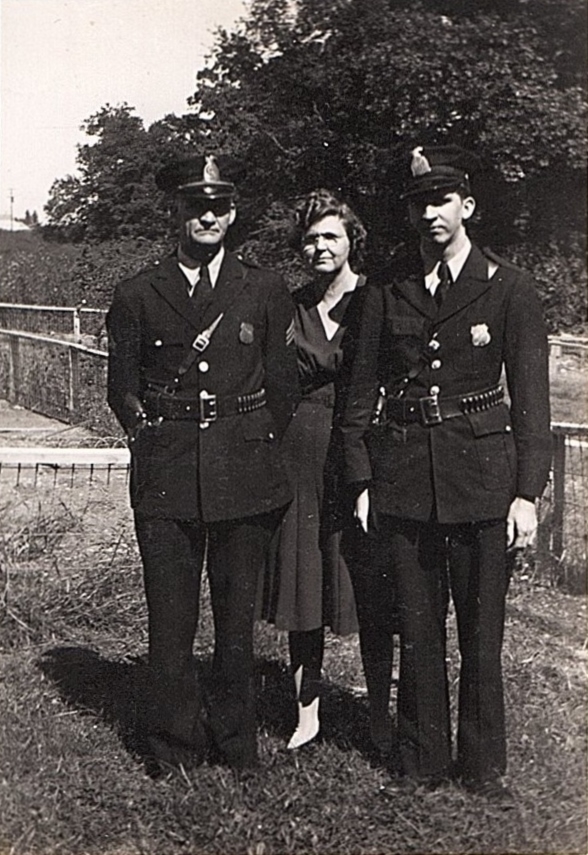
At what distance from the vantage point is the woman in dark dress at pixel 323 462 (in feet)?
12.3

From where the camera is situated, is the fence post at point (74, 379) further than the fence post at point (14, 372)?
No

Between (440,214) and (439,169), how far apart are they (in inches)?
5.3

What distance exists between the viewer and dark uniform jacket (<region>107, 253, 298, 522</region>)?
11.7ft

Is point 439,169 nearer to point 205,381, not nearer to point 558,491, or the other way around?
point 205,381

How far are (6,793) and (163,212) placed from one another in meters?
1.94

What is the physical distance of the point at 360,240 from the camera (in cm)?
378

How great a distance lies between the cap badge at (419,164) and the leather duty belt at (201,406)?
83 centimetres

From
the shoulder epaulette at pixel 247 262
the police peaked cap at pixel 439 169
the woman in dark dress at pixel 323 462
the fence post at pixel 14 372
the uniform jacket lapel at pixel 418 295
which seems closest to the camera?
the police peaked cap at pixel 439 169

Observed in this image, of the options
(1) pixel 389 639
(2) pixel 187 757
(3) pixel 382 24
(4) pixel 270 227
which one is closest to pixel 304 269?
(4) pixel 270 227

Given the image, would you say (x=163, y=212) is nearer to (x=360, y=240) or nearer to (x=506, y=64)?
(x=360, y=240)

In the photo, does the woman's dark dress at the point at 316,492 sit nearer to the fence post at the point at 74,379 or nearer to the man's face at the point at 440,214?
the man's face at the point at 440,214

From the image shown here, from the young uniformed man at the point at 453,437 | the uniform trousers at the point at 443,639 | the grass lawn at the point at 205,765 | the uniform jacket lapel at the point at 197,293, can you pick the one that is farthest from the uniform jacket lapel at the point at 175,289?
the grass lawn at the point at 205,765

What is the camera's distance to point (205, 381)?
3.56 m

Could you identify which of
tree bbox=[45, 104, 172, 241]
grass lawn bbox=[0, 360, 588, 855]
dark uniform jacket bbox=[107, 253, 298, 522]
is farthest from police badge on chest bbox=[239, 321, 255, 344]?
grass lawn bbox=[0, 360, 588, 855]
